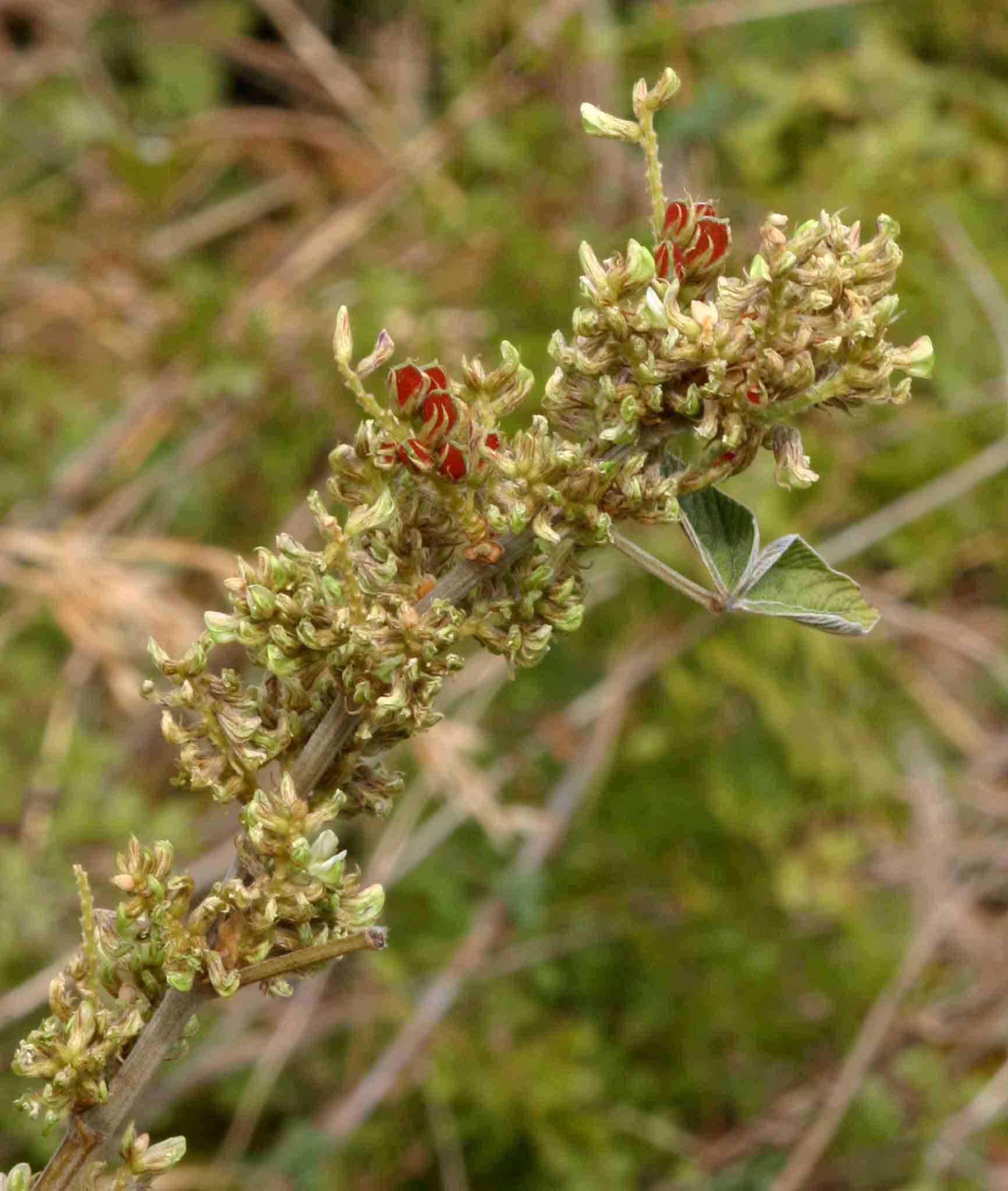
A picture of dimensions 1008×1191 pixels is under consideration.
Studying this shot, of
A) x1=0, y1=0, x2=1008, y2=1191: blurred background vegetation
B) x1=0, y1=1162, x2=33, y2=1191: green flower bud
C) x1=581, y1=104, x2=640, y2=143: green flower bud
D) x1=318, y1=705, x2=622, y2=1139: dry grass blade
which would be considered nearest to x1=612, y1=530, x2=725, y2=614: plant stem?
x1=581, y1=104, x2=640, y2=143: green flower bud

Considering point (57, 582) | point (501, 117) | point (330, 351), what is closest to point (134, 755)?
point (57, 582)

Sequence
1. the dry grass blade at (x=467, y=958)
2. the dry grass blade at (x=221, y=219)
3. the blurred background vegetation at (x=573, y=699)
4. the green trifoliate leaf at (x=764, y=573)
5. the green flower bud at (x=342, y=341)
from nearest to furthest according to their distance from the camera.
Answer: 1. the green flower bud at (x=342, y=341)
2. the green trifoliate leaf at (x=764, y=573)
3. the dry grass blade at (x=467, y=958)
4. the blurred background vegetation at (x=573, y=699)
5. the dry grass blade at (x=221, y=219)

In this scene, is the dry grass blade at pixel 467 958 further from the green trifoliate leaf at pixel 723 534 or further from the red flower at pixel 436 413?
the red flower at pixel 436 413

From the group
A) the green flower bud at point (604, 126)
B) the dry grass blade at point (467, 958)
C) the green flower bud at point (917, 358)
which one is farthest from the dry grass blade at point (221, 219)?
the green flower bud at point (917, 358)

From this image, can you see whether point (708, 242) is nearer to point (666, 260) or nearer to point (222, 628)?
point (666, 260)

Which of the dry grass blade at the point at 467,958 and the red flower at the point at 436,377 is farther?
the dry grass blade at the point at 467,958

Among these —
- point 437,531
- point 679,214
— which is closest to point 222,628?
point 437,531

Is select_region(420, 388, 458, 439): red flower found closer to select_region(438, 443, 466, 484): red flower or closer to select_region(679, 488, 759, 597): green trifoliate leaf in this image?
select_region(438, 443, 466, 484): red flower

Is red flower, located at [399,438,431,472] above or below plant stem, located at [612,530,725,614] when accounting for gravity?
above
